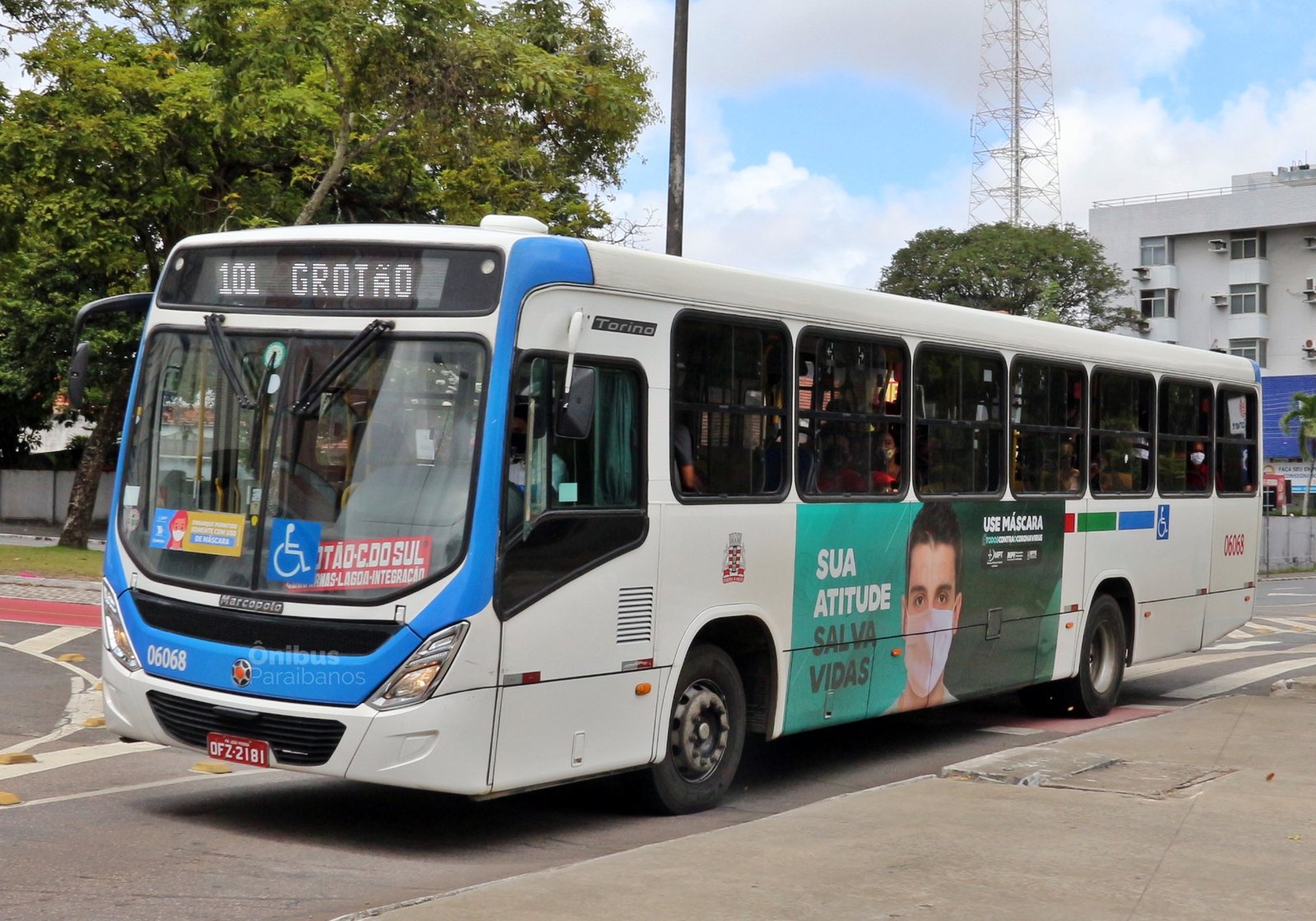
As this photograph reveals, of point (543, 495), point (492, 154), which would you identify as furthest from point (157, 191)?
point (543, 495)

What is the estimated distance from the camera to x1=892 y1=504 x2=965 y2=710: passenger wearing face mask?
411 inches

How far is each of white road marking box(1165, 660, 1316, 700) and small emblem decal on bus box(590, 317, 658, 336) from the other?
9.04 metres

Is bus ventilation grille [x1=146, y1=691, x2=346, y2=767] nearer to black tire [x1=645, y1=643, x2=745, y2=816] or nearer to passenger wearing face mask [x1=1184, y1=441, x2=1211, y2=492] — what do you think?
black tire [x1=645, y1=643, x2=745, y2=816]

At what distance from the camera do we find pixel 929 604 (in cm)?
1066

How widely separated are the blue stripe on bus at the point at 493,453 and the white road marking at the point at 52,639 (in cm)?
911

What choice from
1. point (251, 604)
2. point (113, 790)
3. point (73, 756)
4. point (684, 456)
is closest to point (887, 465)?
point (684, 456)

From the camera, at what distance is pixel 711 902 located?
6.10m

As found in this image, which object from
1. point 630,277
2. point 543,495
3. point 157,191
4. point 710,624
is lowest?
point 710,624

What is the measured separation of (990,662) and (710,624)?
11.2ft

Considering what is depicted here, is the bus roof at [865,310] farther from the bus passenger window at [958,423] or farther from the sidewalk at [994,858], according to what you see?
the sidewalk at [994,858]

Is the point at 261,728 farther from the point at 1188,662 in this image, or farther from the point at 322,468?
the point at 1188,662

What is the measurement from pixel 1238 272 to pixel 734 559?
6630cm

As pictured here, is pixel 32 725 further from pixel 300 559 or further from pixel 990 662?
pixel 990 662

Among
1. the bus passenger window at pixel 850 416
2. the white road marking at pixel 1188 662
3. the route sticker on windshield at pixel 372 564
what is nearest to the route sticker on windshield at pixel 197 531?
the route sticker on windshield at pixel 372 564
